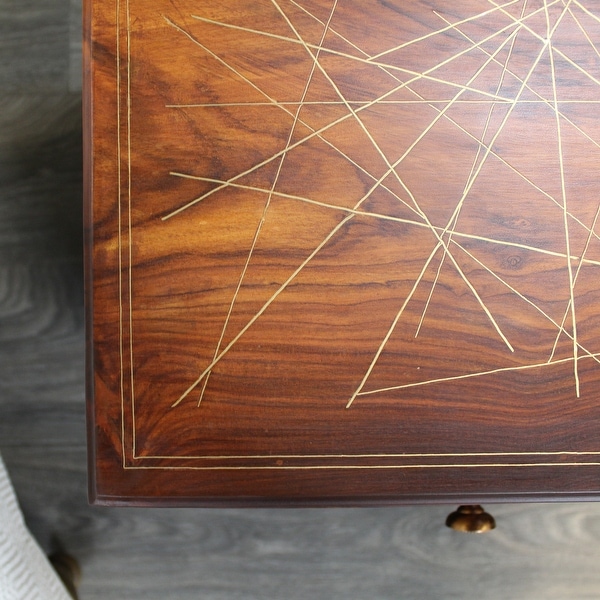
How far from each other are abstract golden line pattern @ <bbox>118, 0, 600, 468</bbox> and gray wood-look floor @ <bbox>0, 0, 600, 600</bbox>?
1.61 feet

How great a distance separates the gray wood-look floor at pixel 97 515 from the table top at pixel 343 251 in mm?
467

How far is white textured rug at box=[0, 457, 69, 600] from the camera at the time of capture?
0.90 metres

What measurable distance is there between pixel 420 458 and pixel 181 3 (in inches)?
26.1

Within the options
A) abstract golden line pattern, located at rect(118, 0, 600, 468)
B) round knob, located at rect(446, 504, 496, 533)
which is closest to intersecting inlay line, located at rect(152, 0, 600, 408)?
abstract golden line pattern, located at rect(118, 0, 600, 468)

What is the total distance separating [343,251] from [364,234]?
35 millimetres

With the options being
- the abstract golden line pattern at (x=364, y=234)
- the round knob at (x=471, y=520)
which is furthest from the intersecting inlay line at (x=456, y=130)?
the round knob at (x=471, y=520)

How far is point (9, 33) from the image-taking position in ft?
3.69

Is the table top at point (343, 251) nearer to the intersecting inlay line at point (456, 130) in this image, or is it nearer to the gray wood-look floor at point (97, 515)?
the intersecting inlay line at point (456, 130)

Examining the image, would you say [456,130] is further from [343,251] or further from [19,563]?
[19,563]

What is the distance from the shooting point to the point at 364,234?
2.34ft

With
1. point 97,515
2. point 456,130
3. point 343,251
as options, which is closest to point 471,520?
point 343,251

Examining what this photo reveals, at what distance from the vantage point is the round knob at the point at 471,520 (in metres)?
Result: 0.84

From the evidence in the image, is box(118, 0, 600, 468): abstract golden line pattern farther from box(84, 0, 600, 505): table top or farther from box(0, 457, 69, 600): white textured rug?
box(0, 457, 69, 600): white textured rug

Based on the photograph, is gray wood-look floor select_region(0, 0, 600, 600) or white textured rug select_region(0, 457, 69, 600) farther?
gray wood-look floor select_region(0, 0, 600, 600)
